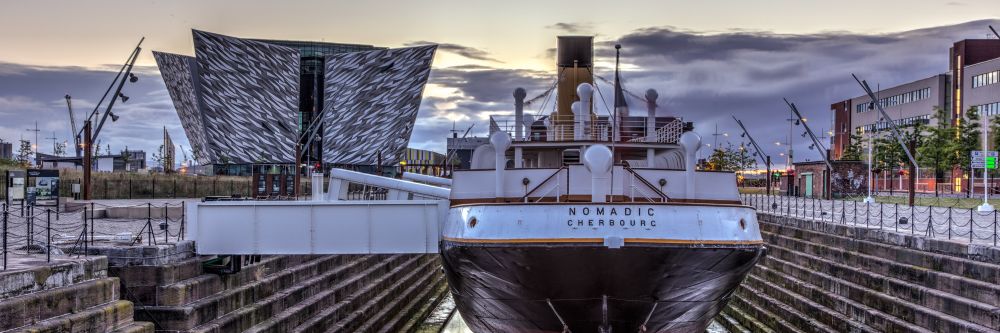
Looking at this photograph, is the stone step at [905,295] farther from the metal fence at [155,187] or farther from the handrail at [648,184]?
the metal fence at [155,187]

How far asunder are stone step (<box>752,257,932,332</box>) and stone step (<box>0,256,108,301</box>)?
15807 millimetres

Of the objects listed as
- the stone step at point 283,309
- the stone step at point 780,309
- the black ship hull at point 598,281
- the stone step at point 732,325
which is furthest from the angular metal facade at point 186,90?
the black ship hull at point 598,281

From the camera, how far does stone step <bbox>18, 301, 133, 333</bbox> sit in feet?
40.0

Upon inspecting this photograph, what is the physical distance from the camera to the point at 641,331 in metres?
17.4

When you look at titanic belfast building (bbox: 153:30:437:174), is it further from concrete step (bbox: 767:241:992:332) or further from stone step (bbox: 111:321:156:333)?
stone step (bbox: 111:321:156:333)

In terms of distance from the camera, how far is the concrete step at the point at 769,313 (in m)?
23.5

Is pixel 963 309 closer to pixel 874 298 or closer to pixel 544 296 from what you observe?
pixel 874 298

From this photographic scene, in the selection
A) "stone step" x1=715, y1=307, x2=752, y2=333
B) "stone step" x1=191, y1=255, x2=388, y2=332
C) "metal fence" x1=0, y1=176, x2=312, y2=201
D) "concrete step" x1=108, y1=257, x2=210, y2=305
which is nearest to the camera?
"concrete step" x1=108, y1=257, x2=210, y2=305

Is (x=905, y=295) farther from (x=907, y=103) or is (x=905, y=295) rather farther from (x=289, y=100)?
(x=289, y=100)

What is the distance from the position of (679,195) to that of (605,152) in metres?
3.63

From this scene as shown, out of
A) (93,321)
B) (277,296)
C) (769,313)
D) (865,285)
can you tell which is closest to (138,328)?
(93,321)

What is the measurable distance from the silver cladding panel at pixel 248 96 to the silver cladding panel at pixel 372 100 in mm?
5614

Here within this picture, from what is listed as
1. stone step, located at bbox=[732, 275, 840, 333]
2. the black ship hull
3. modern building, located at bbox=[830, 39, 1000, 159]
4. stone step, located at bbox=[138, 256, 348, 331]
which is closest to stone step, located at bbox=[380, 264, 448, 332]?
stone step, located at bbox=[138, 256, 348, 331]

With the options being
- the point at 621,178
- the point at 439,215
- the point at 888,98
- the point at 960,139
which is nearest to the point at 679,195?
the point at 621,178
